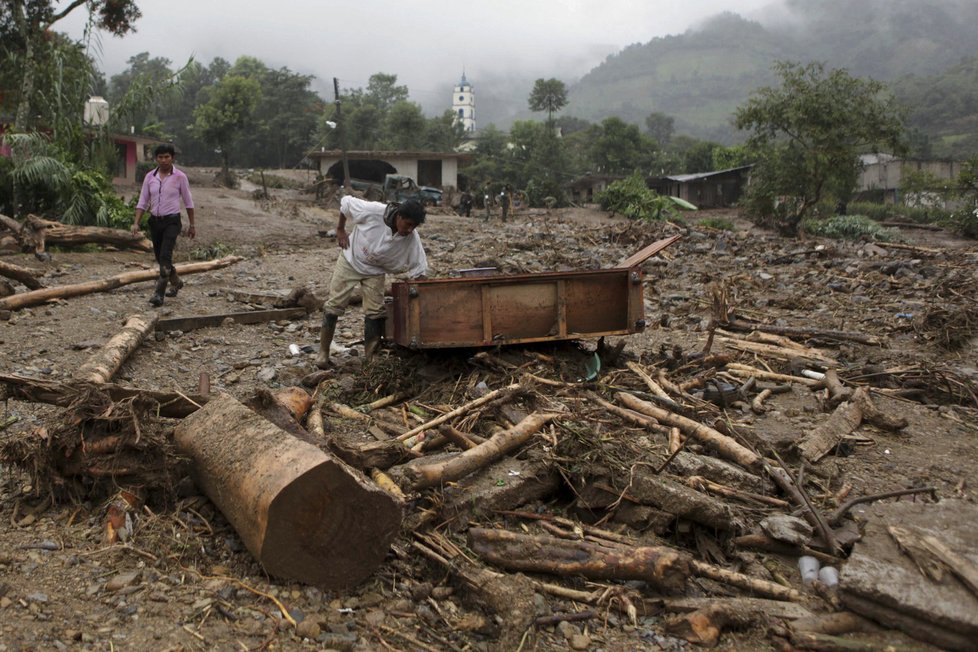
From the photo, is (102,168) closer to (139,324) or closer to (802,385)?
(139,324)

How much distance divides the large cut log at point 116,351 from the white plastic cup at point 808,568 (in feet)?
12.0

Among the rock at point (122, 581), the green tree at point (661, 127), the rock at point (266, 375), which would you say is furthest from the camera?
→ the green tree at point (661, 127)

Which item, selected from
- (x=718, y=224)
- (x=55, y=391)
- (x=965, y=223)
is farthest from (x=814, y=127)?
(x=55, y=391)

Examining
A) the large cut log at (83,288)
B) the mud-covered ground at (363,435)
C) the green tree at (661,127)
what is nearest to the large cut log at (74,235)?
the mud-covered ground at (363,435)

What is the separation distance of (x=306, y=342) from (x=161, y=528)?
4161 millimetres

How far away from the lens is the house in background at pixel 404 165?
A: 121ft

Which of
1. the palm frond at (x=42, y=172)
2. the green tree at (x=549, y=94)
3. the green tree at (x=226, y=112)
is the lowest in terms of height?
the palm frond at (x=42, y=172)

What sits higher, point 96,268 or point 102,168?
point 102,168

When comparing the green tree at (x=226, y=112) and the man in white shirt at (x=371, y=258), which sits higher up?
the green tree at (x=226, y=112)

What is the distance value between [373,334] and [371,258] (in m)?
0.55

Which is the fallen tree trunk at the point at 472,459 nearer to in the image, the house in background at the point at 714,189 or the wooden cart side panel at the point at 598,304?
the wooden cart side panel at the point at 598,304

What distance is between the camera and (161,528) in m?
2.97

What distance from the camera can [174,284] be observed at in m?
8.15

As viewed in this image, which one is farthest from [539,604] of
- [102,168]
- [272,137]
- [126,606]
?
[272,137]
